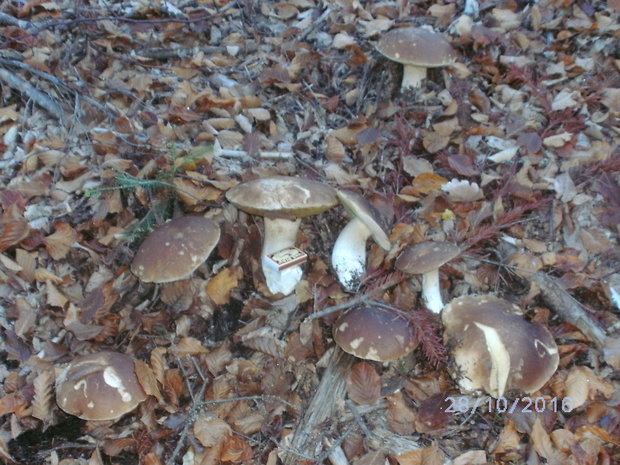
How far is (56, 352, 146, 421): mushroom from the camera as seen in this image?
2.35 meters

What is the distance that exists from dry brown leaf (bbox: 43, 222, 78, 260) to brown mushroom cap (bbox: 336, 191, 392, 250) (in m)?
1.77

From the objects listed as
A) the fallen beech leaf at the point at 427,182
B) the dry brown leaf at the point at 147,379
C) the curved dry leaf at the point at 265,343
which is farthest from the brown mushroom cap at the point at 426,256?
the dry brown leaf at the point at 147,379

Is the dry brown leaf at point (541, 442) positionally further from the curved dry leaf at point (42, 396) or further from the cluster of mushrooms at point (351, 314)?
the curved dry leaf at point (42, 396)

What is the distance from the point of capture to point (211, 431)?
249 centimetres

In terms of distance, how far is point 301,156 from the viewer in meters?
3.64

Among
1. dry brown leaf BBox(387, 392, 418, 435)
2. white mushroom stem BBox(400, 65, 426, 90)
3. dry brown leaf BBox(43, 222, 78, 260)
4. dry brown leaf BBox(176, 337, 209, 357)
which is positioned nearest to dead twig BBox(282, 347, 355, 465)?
dry brown leaf BBox(387, 392, 418, 435)

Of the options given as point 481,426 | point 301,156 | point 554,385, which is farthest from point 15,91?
point 554,385

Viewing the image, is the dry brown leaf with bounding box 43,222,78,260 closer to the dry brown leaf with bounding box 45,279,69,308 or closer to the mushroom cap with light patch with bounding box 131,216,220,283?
the dry brown leaf with bounding box 45,279,69,308

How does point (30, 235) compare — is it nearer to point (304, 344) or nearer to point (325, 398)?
point (304, 344)

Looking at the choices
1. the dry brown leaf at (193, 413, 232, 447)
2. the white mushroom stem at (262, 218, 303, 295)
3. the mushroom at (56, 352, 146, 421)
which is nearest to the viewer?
the mushroom at (56, 352, 146, 421)

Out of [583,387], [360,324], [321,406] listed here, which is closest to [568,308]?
[583,387]

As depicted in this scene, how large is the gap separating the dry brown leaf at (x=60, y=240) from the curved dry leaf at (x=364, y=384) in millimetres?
1984

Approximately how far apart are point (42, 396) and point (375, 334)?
1.84 m

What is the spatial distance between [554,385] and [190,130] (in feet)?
9.90
